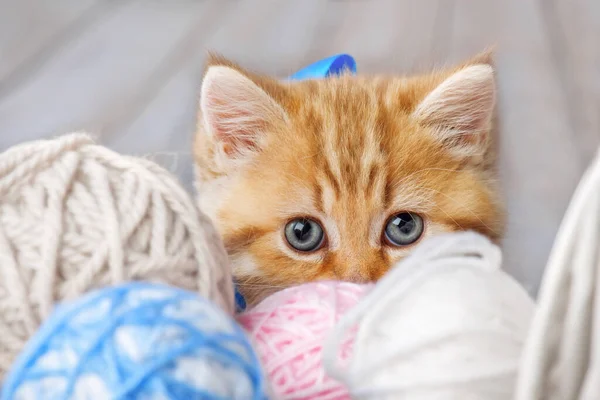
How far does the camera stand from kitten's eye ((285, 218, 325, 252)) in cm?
94

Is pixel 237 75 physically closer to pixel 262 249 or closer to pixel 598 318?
pixel 262 249

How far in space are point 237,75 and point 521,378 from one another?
59 cm

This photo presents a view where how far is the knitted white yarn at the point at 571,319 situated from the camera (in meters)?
0.49

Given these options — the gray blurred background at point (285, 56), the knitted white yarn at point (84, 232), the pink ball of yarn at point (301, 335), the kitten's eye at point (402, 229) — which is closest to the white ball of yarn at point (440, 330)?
the pink ball of yarn at point (301, 335)

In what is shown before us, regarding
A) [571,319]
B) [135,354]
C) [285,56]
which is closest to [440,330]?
[571,319]

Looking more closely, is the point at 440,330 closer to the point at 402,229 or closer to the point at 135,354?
the point at 135,354

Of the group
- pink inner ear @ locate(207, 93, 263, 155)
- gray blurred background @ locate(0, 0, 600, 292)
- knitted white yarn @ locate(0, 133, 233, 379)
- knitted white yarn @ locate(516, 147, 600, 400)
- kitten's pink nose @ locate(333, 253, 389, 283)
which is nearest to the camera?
knitted white yarn @ locate(516, 147, 600, 400)

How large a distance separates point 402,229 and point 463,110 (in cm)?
21

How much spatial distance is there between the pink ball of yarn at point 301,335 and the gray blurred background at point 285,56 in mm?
864

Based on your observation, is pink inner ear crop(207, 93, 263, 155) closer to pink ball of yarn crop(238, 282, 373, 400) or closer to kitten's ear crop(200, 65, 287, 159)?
kitten's ear crop(200, 65, 287, 159)

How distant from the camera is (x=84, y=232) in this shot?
63 centimetres

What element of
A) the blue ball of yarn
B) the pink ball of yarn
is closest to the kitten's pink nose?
the pink ball of yarn

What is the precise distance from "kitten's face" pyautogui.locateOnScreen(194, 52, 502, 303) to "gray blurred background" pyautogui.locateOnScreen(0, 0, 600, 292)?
525 millimetres

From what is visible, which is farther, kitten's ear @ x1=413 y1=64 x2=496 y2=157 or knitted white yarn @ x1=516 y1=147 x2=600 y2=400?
kitten's ear @ x1=413 y1=64 x2=496 y2=157
